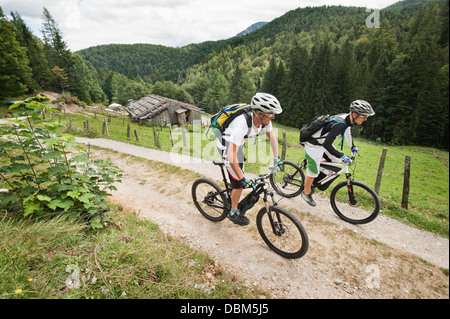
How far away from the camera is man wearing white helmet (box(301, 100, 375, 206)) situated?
15.0 feet

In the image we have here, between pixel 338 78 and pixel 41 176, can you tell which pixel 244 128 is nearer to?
pixel 41 176

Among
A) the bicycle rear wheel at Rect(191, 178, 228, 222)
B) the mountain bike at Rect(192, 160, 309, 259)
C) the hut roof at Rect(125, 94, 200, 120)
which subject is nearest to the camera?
the mountain bike at Rect(192, 160, 309, 259)

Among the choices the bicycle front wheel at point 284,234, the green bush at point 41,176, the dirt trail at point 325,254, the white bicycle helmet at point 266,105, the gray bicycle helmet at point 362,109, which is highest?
the white bicycle helmet at point 266,105

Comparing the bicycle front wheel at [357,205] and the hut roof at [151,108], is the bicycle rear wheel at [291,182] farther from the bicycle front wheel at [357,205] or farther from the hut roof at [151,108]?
the hut roof at [151,108]

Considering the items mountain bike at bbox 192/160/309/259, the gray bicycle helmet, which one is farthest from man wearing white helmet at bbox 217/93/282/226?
the gray bicycle helmet

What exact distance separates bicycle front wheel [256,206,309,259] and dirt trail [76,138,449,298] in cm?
18

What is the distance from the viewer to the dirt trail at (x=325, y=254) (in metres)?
3.35

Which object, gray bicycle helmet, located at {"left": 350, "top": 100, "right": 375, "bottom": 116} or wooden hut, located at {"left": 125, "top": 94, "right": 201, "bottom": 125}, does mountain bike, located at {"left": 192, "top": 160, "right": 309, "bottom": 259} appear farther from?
wooden hut, located at {"left": 125, "top": 94, "right": 201, "bottom": 125}

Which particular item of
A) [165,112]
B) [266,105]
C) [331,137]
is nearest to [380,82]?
[165,112]

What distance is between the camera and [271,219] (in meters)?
3.97

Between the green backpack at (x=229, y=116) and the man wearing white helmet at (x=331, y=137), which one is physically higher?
the green backpack at (x=229, y=116)

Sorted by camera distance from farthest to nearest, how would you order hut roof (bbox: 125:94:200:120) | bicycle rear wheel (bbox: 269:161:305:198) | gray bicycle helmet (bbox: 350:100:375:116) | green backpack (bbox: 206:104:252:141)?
hut roof (bbox: 125:94:200:120) < bicycle rear wheel (bbox: 269:161:305:198) < gray bicycle helmet (bbox: 350:100:375:116) < green backpack (bbox: 206:104:252:141)

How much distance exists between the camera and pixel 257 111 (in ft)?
12.6

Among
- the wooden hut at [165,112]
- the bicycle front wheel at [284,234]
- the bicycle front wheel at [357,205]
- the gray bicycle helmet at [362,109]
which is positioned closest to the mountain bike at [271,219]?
the bicycle front wheel at [284,234]
